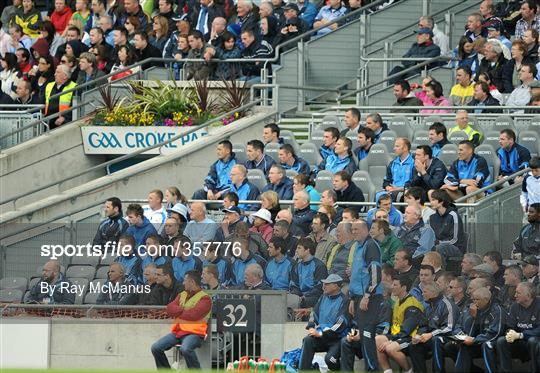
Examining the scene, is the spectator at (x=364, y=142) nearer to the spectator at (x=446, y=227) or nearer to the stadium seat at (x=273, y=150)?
the stadium seat at (x=273, y=150)

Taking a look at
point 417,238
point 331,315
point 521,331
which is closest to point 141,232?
point 331,315

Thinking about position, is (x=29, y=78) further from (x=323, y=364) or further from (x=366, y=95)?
(x=323, y=364)

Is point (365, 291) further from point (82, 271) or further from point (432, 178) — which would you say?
point (432, 178)

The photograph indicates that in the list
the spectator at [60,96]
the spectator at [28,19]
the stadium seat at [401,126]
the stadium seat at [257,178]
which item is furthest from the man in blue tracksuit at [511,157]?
the spectator at [28,19]

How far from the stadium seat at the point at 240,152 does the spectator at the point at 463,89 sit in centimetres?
298

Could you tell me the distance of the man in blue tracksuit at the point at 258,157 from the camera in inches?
932

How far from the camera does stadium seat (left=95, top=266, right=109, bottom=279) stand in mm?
19719

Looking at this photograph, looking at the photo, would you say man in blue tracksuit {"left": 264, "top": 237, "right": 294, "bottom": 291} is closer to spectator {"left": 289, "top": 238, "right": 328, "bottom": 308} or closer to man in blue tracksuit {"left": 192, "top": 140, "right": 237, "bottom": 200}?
spectator {"left": 289, "top": 238, "right": 328, "bottom": 308}

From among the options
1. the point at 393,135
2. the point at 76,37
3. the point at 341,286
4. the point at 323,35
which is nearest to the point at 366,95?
the point at 323,35

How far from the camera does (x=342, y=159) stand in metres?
23.1

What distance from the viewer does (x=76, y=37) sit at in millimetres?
29672

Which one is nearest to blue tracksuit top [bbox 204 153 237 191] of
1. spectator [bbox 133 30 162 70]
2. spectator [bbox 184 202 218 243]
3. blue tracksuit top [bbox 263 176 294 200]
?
blue tracksuit top [bbox 263 176 294 200]

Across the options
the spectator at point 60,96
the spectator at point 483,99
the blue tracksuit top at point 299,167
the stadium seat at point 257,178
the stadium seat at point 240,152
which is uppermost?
the spectator at point 60,96

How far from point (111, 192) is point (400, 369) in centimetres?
833
